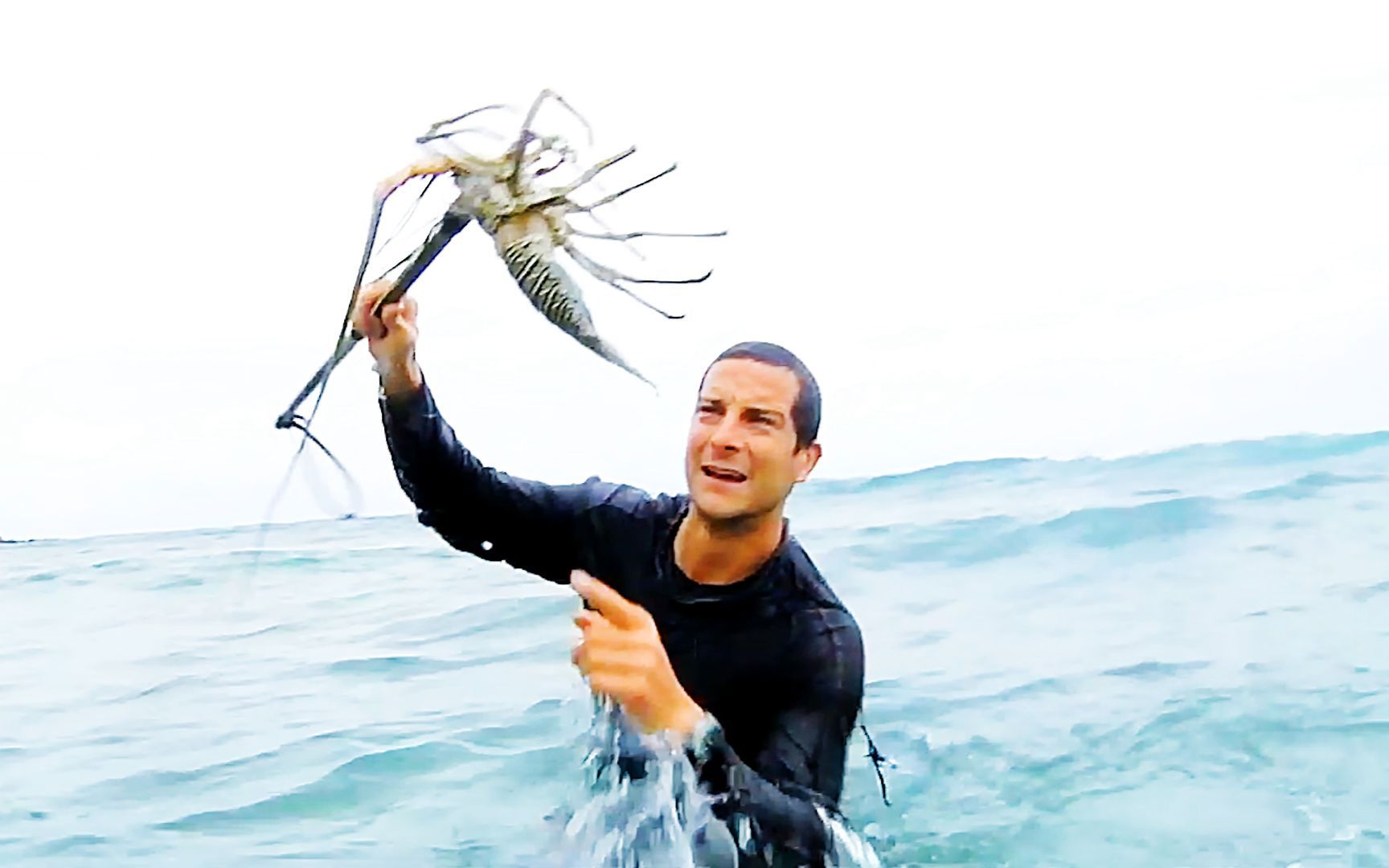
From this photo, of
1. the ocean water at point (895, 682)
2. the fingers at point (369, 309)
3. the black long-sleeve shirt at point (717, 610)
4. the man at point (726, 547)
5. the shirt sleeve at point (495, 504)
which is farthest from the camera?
the ocean water at point (895, 682)

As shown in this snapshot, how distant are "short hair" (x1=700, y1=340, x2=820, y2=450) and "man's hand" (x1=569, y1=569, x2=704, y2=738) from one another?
40 cm

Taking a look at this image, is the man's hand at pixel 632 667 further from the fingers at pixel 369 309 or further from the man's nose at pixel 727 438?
the fingers at pixel 369 309

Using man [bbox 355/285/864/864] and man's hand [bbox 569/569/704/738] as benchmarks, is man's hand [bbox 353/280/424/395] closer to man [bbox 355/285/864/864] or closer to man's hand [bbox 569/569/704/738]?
man [bbox 355/285/864/864]

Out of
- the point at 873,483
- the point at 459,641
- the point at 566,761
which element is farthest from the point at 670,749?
the point at 873,483

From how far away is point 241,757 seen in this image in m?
3.09

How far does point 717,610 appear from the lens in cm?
131

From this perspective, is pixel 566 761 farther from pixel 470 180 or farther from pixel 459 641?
pixel 470 180

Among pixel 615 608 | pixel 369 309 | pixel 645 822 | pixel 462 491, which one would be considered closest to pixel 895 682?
pixel 645 822

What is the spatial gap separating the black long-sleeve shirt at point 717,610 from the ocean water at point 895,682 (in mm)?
423

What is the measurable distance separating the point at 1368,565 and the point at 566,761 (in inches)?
109

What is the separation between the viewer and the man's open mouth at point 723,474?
4.20 ft

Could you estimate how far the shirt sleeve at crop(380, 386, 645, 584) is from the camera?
1427 mm

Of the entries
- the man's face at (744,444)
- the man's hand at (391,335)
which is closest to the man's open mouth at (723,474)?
the man's face at (744,444)

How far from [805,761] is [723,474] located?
0.26 metres
